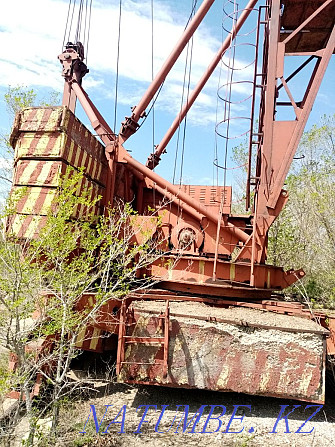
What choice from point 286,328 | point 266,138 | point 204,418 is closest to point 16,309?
point 204,418

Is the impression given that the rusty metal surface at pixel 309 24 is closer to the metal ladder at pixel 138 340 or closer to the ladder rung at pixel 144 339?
the metal ladder at pixel 138 340

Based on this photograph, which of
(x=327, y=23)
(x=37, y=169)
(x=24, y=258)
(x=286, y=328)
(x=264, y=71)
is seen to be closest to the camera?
(x=24, y=258)

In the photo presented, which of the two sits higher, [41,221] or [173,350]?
[41,221]

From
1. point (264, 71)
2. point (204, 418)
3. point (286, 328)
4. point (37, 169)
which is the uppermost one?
point (264, 71)

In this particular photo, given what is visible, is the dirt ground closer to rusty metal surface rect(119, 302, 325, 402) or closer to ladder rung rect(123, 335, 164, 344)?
rusty metal surface rect(119, 302, 325, 402)

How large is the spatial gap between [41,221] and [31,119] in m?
1.47

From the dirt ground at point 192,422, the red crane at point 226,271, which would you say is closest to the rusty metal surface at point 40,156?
the red crane at point 226,271

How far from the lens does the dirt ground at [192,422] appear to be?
376 centimetres

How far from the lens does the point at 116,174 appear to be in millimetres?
6133

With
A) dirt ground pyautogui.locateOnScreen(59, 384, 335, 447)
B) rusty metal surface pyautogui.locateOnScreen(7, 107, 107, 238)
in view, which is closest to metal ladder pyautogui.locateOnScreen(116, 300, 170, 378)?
dirt ground pyautogui.locateOnScreen(59, 384, 335, 447)

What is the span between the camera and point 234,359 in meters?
4.23

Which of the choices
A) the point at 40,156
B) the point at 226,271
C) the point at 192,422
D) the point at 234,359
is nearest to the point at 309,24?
the point at 226,271

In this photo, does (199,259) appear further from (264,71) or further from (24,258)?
(264,71)

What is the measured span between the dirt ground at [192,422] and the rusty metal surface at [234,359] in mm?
360
